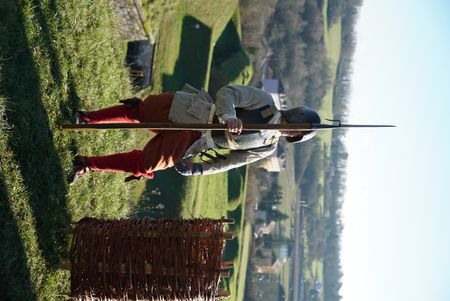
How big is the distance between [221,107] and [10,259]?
278 cm

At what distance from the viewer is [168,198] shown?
16.5 m

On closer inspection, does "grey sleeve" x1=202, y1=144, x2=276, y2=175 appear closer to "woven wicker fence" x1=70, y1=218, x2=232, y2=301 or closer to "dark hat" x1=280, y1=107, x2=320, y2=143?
"dark hat" x1=280, y1=107, x2=320, y2=143

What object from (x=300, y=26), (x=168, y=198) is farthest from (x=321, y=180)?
(x=168, y=198)

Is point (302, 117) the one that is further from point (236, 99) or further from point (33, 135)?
point (33, 135)

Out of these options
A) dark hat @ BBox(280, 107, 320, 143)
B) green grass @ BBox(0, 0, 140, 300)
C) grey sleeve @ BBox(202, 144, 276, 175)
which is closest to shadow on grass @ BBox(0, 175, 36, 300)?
green grass @ BBox(0, 0, 140, 300)

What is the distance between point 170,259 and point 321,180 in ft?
269

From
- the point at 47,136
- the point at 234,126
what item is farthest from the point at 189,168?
the point at 47,136

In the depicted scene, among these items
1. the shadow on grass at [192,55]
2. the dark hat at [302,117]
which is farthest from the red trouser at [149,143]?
the shadow on grass at [192,55]

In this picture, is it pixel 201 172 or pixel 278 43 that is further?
pixel 278 43

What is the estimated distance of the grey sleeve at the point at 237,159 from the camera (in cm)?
578

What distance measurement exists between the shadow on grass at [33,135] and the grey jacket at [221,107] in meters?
1.67

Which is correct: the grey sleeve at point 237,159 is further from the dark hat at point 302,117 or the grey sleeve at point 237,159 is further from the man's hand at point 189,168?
the dark hat at point 302,117

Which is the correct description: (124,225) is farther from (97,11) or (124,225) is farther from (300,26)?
(300,26)

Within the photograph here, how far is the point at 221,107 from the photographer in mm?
5082
